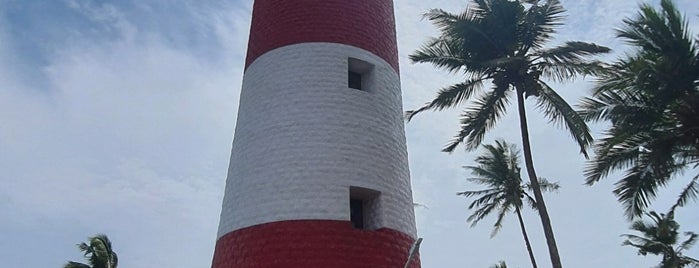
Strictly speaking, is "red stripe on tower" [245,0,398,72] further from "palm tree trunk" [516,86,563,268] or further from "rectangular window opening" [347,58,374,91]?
"palm tree trunk" [516,86,563,268]

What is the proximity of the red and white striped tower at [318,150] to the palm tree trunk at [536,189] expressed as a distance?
645cm

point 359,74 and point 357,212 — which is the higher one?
point 359,74

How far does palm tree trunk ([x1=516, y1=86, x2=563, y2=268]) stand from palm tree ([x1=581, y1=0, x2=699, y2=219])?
2398 millimetres

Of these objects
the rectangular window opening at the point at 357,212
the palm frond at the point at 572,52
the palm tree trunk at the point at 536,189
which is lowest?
the rectangular window opening at the point at 357,212

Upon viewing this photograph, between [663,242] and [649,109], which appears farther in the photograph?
[663,242]

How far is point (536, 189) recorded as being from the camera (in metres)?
19.5

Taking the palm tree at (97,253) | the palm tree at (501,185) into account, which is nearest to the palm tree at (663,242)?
the palm tree at (501,185)

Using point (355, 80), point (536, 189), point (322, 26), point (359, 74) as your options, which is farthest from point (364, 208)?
point (536, 189)

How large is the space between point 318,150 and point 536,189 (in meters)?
9.21

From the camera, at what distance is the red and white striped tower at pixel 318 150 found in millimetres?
12336

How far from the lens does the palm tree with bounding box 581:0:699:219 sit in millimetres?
15320

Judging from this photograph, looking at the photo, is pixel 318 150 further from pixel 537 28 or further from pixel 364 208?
pixel 537 28

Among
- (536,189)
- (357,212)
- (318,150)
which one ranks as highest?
(536,189)

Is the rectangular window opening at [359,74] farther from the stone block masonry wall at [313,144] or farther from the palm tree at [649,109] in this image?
the palm tree at [649,109]
